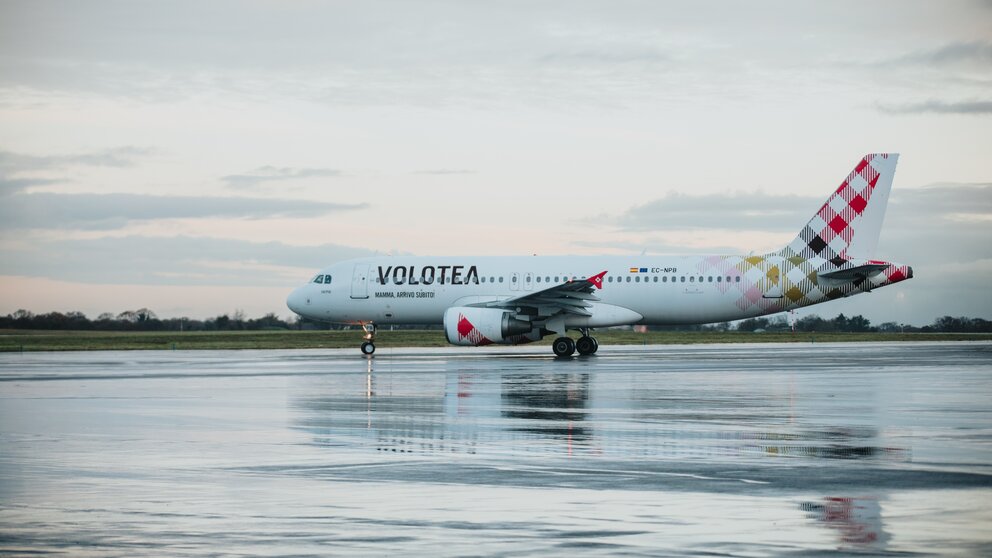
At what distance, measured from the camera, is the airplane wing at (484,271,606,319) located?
3681 centimetres

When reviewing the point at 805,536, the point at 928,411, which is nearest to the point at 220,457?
the point at 805,536

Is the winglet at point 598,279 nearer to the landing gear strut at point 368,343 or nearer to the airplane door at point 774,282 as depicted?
the airplane door at point 774,282

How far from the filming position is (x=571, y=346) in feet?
124

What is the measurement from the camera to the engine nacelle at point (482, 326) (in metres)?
37.6

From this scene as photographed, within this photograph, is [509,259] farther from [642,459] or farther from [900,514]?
[900,514]

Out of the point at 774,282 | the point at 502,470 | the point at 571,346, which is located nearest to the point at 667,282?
the point at 774,282

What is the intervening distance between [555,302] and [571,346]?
1.51 metres

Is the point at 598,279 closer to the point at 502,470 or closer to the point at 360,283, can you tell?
the point at 360,283

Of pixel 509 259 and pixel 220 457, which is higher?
pixel 509 259

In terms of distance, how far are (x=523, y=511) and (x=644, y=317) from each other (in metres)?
32.6

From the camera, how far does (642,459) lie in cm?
1127

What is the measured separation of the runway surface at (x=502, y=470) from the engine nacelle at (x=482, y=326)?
Result: 50.2 feet

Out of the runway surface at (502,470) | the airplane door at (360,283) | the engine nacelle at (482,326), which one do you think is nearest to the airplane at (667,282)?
the engine nacelle at (482,326)

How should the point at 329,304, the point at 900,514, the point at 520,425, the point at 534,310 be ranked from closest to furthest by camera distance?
the point at 900,514 < the point at 520,425 < the point at 534,310 < the point at 329,304
